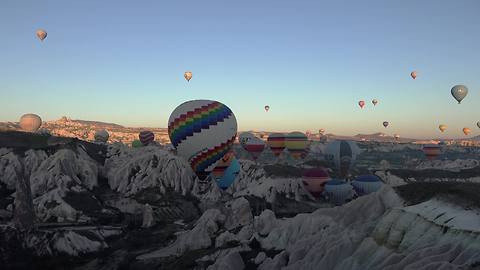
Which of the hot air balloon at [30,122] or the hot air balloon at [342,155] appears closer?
the hot air balloon at [342,155]

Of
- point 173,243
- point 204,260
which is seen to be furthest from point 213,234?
point 204,260

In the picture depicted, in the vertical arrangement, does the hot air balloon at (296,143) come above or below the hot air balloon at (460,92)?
below

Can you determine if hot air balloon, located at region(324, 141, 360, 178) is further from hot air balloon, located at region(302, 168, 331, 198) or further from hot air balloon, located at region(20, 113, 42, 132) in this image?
hot air balloon, located at region(20, 113, 42, 132)

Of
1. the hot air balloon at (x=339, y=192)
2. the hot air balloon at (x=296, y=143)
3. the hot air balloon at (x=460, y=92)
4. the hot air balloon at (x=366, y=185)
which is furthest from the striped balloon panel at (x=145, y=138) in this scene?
the hot air balloon at (x=460, y=92)

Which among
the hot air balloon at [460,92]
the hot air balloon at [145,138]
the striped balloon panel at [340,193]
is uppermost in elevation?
the hot air balloon at [460,92]

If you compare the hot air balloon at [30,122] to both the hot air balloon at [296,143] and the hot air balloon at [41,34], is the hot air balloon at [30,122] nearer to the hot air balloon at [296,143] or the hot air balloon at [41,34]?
the hot air balloon at [41,34]

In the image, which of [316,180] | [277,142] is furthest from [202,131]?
[277,142]

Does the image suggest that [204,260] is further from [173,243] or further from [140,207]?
[140,207]
